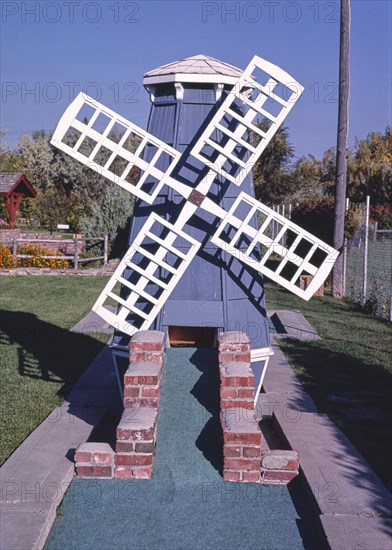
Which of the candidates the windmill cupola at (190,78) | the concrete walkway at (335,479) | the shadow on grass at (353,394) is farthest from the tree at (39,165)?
the concrete walkway at (335,479)

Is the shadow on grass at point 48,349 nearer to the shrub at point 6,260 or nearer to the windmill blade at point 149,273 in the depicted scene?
the windmill blade at point 149,273

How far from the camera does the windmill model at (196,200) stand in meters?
5.98

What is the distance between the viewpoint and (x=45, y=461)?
494cm

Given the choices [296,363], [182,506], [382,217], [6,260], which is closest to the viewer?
[182,506]

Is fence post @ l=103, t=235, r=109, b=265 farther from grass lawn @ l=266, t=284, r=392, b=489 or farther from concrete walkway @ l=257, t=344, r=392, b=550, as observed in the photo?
concrete walkway @ l=257, t=344, r=392, b=550

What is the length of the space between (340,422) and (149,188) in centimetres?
283

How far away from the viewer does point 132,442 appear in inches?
184

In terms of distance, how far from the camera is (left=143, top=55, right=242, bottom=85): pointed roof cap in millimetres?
6320

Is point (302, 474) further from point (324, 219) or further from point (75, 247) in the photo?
point (75, 247)

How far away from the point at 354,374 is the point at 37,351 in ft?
13.8

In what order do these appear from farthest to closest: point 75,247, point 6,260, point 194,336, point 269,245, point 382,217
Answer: point 382,217 → point 75,247 → point 6,260 → point 194,336 → point 269,245

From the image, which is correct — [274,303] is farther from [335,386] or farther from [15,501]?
[15,501]

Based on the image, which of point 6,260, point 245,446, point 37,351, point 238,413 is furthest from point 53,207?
point 245,446

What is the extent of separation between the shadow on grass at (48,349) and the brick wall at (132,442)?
2384 mm
